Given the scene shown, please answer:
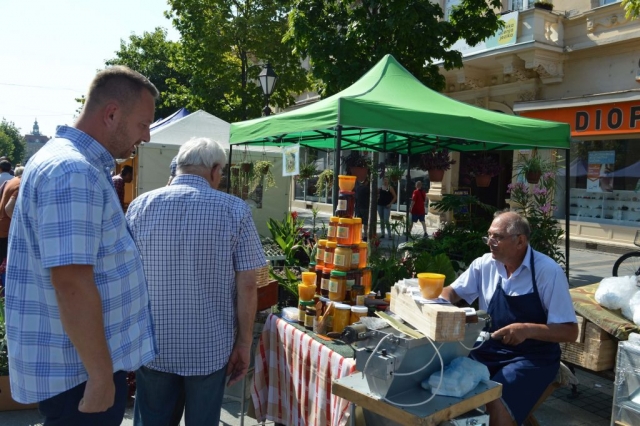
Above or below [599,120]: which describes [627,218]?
below

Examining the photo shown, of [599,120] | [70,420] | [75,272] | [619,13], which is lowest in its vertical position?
[70,420]

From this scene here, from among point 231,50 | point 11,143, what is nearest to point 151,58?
point 231,50

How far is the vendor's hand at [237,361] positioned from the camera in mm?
2305

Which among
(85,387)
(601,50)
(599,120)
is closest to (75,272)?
(85,387)

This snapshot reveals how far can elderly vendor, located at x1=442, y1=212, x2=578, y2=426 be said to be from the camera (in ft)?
8.76

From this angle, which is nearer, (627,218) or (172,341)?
(172,341)

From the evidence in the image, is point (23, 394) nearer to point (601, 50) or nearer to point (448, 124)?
point (448, 124)

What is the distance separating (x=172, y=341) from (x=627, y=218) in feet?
37.5

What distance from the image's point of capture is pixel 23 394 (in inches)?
60.8

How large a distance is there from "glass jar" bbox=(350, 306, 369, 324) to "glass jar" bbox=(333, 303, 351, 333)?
24 mm

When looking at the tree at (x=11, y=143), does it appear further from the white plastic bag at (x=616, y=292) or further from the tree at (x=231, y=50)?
the white plastic bag at (x=616, y=292)

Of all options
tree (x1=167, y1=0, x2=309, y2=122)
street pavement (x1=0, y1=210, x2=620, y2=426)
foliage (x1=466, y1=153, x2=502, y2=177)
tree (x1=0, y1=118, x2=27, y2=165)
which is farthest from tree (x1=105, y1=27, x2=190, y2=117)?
tree (x1=0, y1=118, x2=27, y2=165)

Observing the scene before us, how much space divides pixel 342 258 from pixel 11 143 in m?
77.0

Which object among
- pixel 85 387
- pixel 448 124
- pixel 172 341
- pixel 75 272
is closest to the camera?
pixel 75 272
